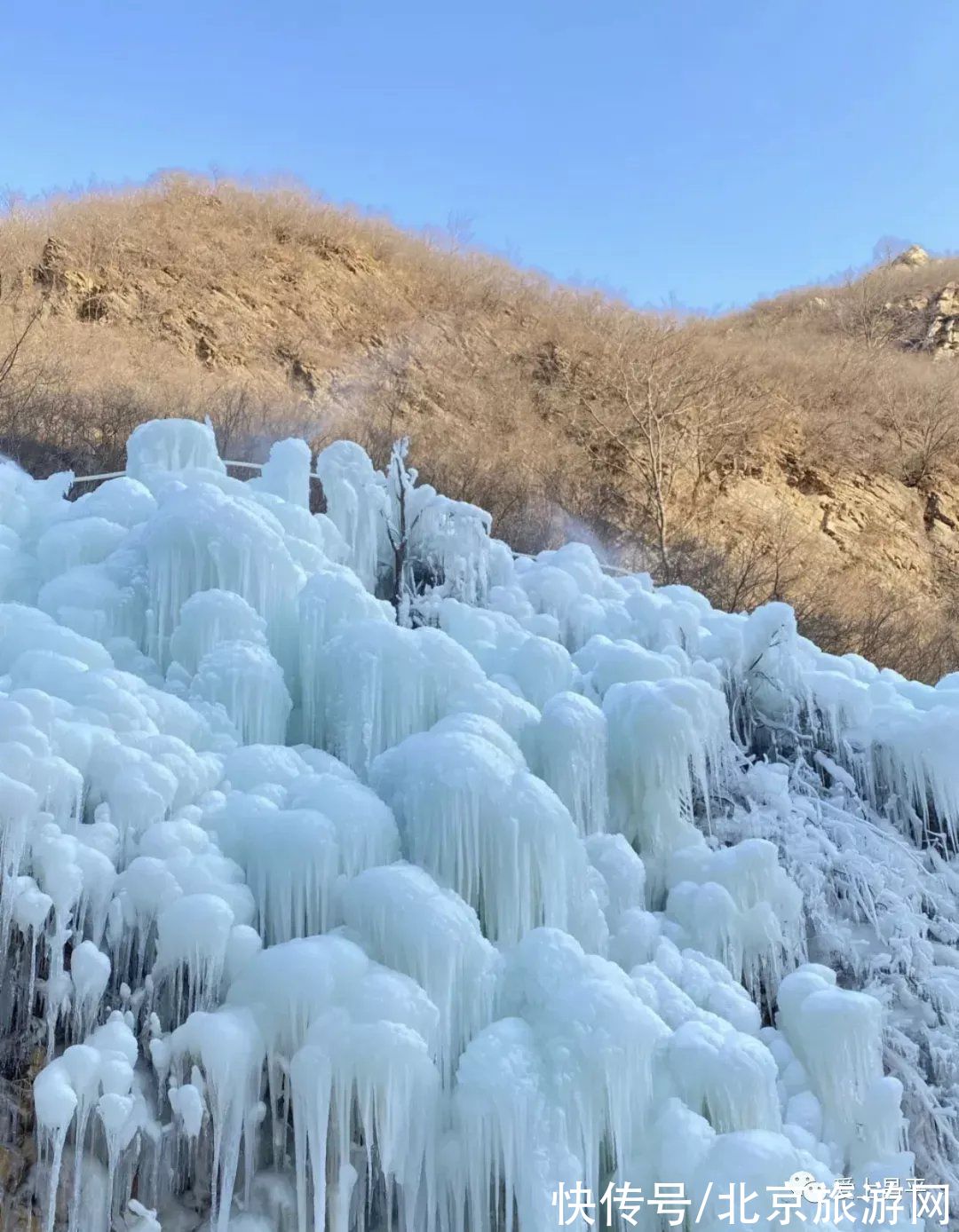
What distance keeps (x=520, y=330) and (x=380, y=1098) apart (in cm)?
1706

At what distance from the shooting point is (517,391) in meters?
16.9

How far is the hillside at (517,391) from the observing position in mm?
12555

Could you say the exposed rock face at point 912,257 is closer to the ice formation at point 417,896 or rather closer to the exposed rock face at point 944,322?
the exposed rock face at point 944,322

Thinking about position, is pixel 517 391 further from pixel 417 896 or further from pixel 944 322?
pixel 417 896

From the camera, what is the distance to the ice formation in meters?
2.71

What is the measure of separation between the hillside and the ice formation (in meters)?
6.20

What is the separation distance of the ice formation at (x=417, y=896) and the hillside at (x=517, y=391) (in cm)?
620

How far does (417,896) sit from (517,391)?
1461 cm

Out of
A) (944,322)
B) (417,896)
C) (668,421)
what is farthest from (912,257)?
(417,896)

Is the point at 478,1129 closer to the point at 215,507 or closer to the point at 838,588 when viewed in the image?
the point at 215,507

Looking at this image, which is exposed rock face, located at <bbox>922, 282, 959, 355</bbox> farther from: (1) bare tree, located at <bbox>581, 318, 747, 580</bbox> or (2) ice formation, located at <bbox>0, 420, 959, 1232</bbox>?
(2) ice formation, located at <bbox>0, 420, 959, 1232</bbox>

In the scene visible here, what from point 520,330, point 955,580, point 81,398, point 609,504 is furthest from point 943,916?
point 520,330

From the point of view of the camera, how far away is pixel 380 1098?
2.68 m

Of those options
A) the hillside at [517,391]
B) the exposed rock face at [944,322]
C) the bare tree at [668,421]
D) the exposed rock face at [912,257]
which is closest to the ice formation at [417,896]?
the hillside at [517,391]
